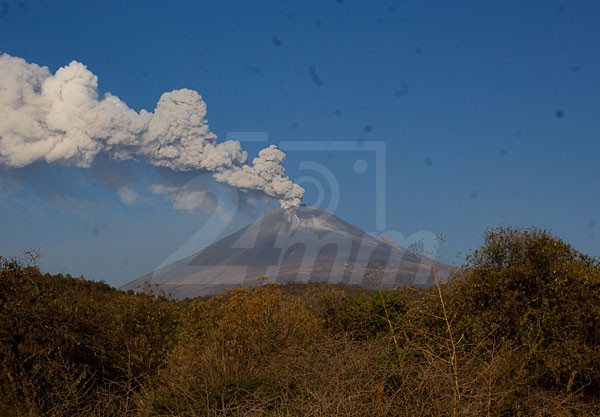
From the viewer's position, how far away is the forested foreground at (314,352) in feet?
21.0

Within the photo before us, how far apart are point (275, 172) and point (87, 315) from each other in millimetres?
130346

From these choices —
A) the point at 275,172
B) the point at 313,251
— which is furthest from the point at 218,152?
the point at 313,251

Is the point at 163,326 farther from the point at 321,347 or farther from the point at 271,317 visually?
the point at 321,347

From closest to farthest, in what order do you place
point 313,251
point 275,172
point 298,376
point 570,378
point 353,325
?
point 298,376
point 570,378
point 353,325
point 275,172
point 313,251

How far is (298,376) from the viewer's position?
723 centimetres

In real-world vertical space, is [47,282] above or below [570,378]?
above

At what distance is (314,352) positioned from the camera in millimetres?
7988

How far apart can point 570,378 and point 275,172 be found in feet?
436

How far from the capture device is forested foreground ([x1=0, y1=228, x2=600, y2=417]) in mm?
6410

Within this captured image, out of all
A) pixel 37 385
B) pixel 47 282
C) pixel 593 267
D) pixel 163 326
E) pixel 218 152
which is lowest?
pixel 37 385

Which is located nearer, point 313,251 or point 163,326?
point 163,326

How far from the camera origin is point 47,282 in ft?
34.8

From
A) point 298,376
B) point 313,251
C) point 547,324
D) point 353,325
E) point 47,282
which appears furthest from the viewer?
point 313,251

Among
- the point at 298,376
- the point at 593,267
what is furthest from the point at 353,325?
the point at 298,376
